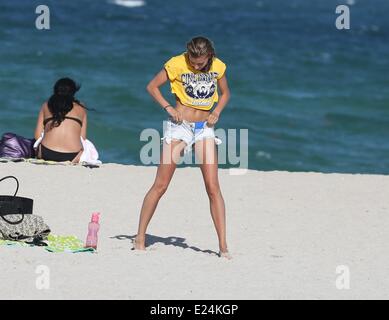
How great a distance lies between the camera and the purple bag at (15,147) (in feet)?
40.2

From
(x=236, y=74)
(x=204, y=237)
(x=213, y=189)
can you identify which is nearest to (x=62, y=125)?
(x=204, y=237)

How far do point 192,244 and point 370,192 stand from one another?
9.09 ft

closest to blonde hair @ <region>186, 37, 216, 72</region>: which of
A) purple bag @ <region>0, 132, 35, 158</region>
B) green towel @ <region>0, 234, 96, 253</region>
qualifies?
green towel @ <region>0, 234, 96, 253</region>

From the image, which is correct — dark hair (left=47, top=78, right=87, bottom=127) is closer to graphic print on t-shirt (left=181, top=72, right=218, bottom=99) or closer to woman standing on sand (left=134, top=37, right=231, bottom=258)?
woman standing on sand (left=134, top=37, right=231, bottom=258)

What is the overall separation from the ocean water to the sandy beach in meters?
6.92

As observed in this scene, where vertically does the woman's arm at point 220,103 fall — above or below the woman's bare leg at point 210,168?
above

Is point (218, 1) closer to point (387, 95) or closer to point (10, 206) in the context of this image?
point (387, 95)

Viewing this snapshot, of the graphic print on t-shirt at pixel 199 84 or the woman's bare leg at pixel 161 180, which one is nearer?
the graphic print on t-shirt at pixel 199 84

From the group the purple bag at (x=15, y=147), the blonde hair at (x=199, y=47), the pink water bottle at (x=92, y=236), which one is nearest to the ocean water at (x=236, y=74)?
the purple bag at (x=15, y=147)

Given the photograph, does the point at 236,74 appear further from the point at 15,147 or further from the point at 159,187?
the point at 159,187

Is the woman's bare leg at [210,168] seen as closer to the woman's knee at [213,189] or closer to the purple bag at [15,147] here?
the woman's knee at [213,189]

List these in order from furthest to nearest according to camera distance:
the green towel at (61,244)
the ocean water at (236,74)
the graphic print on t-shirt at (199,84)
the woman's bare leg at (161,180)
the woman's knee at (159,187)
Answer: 1. the ocean water at (236,74)
2. the green towel at (61,244)
3. the woman's knee at (159,187)
4. the woman's bare leg at (161,180)
5. the graphic print on t-shirt at (199,84)

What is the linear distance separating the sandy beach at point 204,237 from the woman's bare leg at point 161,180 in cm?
13
